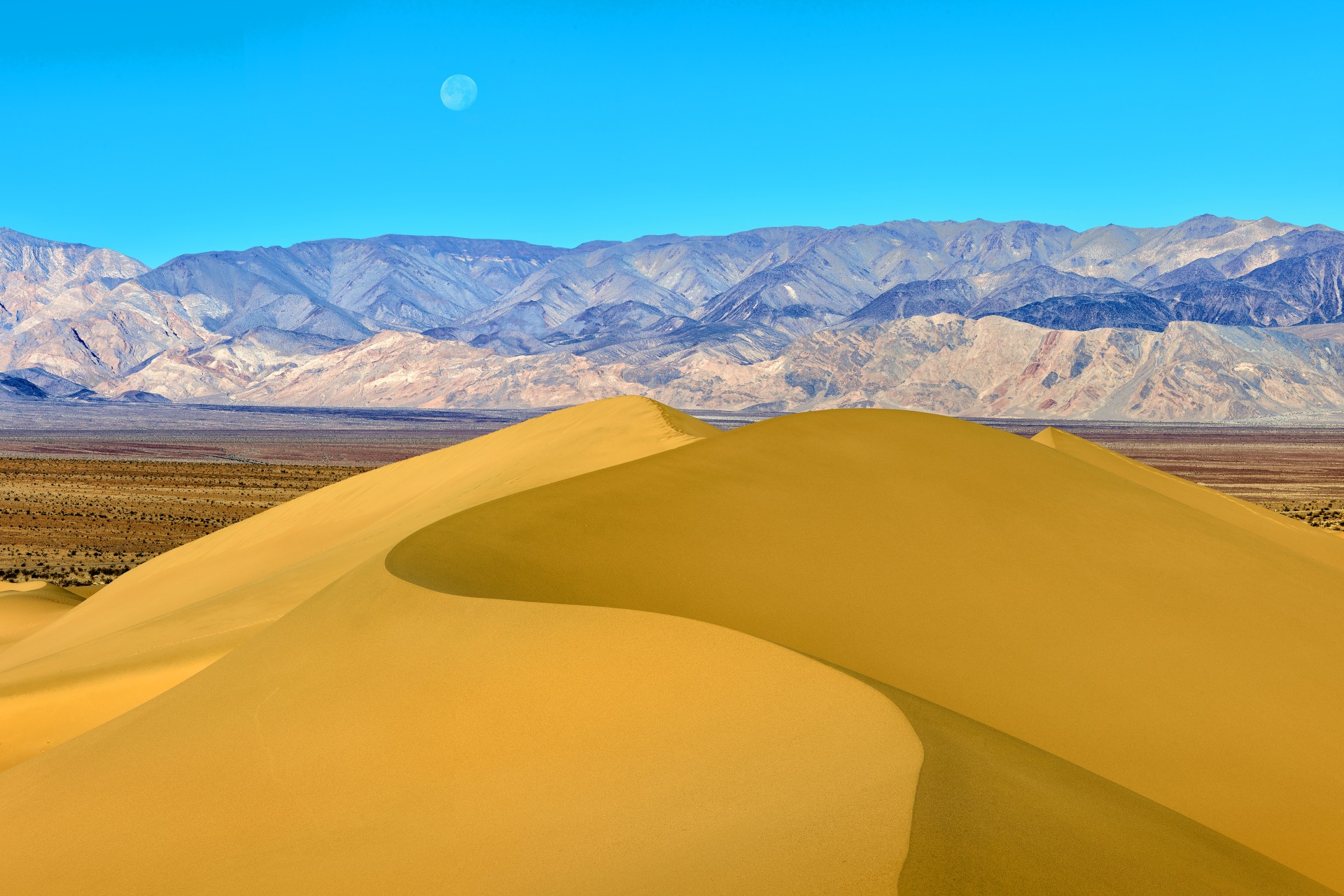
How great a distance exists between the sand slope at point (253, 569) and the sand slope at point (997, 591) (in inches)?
122

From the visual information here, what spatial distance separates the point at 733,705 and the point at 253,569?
1336 cm

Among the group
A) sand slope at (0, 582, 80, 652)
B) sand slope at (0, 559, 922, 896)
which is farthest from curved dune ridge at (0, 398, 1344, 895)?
sand slope at (0, 582, 80, 652)

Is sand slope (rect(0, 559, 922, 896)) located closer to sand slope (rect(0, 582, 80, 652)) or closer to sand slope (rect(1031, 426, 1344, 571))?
sand slope (rect(1031, 426, 1344, 571))

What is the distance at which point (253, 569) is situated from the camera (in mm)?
17500

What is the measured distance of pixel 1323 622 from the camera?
1064cm

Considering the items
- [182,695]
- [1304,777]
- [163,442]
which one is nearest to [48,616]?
[182,695]

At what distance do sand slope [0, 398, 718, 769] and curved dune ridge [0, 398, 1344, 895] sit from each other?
9 cm

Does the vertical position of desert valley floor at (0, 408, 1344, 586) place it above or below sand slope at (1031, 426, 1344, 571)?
below

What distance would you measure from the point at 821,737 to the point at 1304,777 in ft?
13.5

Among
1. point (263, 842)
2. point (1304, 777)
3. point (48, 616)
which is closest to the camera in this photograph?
point (263, 842)

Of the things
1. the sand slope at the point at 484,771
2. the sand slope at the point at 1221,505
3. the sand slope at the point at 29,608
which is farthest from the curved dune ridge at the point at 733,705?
the sand slope at the point at 29,608

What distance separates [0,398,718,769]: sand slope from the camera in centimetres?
970

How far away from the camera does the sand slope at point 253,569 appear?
9703 mm

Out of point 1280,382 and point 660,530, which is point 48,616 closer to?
point 660,530
